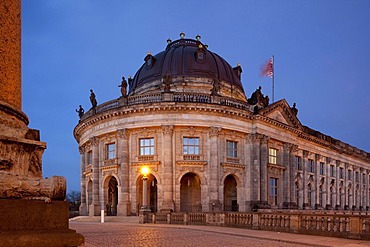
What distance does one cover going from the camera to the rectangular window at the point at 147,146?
37531 mm

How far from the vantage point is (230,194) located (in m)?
42.2

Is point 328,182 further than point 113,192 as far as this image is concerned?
Yes

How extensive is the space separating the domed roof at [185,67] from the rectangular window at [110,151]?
10.5 metres

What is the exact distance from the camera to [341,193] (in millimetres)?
60562

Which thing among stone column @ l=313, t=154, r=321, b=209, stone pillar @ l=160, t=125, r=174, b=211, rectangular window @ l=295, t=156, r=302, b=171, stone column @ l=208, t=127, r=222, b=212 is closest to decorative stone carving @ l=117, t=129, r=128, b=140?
stone pillar @ l=160, t=125, r=174, b=211

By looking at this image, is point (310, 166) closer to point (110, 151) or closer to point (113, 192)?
point (113, 192)

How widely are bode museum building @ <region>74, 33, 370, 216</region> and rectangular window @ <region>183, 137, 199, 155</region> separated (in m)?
0.10

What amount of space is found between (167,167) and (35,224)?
32683mm

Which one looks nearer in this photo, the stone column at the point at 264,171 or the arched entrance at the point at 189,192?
the arched entrance at the point at 189,192

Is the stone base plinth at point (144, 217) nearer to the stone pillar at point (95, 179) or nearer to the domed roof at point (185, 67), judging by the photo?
the stone pillar at point (95, 179)

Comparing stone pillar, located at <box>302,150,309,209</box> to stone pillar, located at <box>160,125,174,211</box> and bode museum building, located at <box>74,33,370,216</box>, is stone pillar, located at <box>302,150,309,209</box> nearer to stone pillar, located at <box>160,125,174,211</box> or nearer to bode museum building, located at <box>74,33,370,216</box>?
bode museum building, located at <box>74,33,370,216</box>

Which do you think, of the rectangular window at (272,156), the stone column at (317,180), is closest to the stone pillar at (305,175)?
the stone column at (317,180)

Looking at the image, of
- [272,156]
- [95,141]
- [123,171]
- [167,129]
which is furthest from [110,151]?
[272,156]

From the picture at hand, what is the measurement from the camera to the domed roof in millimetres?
45938
